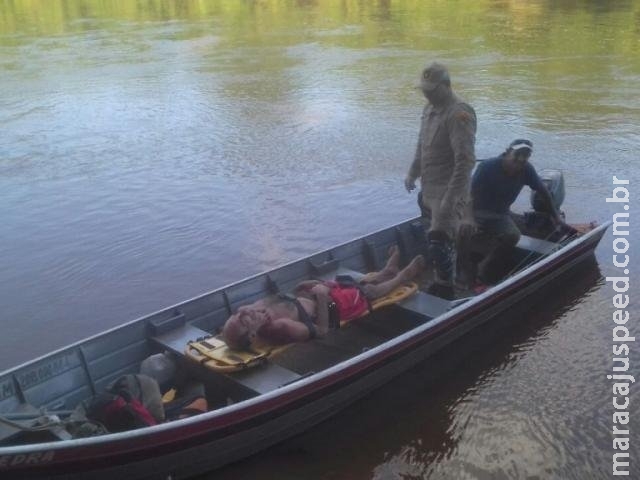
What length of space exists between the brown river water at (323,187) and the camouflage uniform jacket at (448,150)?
1558 mm

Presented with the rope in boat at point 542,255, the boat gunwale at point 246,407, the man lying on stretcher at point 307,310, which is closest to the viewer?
the boat gunwale at point 246,407

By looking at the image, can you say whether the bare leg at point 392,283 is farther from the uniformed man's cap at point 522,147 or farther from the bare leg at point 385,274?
the uniformed man's cap at point 522,147

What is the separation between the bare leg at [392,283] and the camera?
6324 millimetres

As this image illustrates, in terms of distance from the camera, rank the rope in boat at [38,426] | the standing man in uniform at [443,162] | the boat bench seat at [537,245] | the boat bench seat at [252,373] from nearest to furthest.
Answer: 1. the rope in boat at [38,426]
2. the boat bench seat at [252,373]
3. the standing man in uniform at [443,162]
4. the boat bench seat at [537,245]

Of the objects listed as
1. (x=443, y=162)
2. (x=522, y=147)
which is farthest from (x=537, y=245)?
(x=443, y=162)

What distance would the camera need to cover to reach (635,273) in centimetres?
800

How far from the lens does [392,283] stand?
6.45m

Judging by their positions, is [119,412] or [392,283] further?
[392,283]

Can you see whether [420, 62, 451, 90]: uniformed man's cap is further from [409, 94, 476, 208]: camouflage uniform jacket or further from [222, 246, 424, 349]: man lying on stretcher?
[222, 246, 424, 349]: man lying on stretcher

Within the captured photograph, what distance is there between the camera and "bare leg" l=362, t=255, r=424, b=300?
632 centimetres

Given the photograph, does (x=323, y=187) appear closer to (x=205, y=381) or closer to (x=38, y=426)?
(x=205, y=381)

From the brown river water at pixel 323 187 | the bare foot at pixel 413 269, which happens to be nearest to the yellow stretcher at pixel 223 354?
Result: the brown river water at pixel 323 187

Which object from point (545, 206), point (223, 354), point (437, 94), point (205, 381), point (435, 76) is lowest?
point (205, 381)

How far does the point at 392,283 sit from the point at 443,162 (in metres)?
1.22
